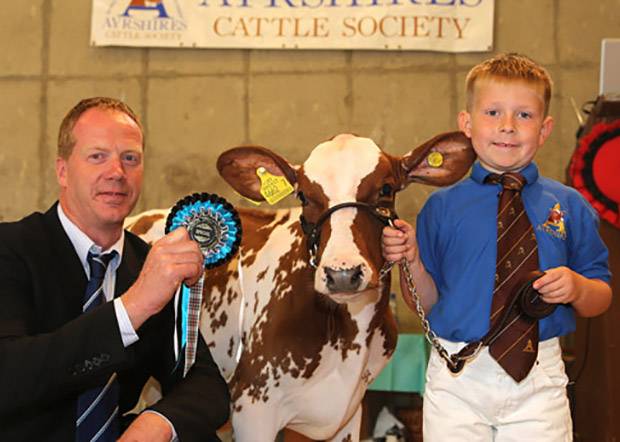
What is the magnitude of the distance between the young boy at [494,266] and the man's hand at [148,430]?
0.72m

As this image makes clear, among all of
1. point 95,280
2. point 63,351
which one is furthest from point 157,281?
point 95,280

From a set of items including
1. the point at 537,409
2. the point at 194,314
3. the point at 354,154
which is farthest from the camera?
the point at 354,154

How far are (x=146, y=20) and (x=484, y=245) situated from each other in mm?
3554

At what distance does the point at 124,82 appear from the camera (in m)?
5.38

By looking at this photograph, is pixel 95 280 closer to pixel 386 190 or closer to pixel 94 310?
pixel 94 310

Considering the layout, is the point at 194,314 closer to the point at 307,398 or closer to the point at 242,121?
the point at 307,398

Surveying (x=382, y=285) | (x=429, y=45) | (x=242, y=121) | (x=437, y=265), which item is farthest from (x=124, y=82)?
(x=437, y=265)

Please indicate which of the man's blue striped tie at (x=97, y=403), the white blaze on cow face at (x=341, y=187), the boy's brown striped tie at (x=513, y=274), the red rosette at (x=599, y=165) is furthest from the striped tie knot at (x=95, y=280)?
the red rosette at (x=599, y=165)

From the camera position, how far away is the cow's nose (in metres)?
2.28

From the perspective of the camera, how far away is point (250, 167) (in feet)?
9.49

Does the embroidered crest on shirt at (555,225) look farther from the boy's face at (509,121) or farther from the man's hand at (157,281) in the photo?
the man's hand at (157,281)

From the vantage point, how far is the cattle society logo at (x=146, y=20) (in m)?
5.21

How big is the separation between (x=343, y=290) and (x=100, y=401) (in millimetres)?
733

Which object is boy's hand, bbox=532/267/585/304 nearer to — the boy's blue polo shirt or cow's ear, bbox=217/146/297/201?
the boy's blue polo shirt
